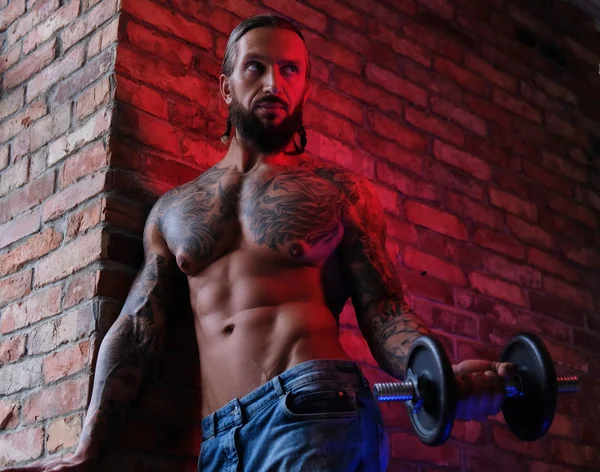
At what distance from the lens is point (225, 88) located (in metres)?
2.14

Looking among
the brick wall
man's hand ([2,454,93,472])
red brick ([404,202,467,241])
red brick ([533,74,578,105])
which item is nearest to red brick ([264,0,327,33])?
the brick wall

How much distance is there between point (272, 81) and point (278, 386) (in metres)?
0.71

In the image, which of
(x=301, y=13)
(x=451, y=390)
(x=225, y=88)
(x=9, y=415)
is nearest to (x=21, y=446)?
(x=9, y=415)

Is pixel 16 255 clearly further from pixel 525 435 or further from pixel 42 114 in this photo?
pixel 525 435

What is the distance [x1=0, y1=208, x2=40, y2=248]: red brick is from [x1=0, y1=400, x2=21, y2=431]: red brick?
421 mm

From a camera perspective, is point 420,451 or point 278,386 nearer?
point 278,386

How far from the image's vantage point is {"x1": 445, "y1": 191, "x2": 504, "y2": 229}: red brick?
2779 millimetres

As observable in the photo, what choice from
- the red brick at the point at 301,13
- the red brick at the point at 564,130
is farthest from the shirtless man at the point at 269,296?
the red brick at the point at 564,130

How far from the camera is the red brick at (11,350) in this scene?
82.1 inches

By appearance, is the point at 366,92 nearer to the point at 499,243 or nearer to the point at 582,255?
the point at 499,243

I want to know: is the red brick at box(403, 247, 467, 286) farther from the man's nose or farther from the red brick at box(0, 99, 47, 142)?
the red brick at box(0, 99, 47, 142)

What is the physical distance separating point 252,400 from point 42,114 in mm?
1057

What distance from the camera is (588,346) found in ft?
9.91

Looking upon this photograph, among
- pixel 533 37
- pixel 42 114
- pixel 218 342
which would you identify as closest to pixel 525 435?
pixel 218 342
